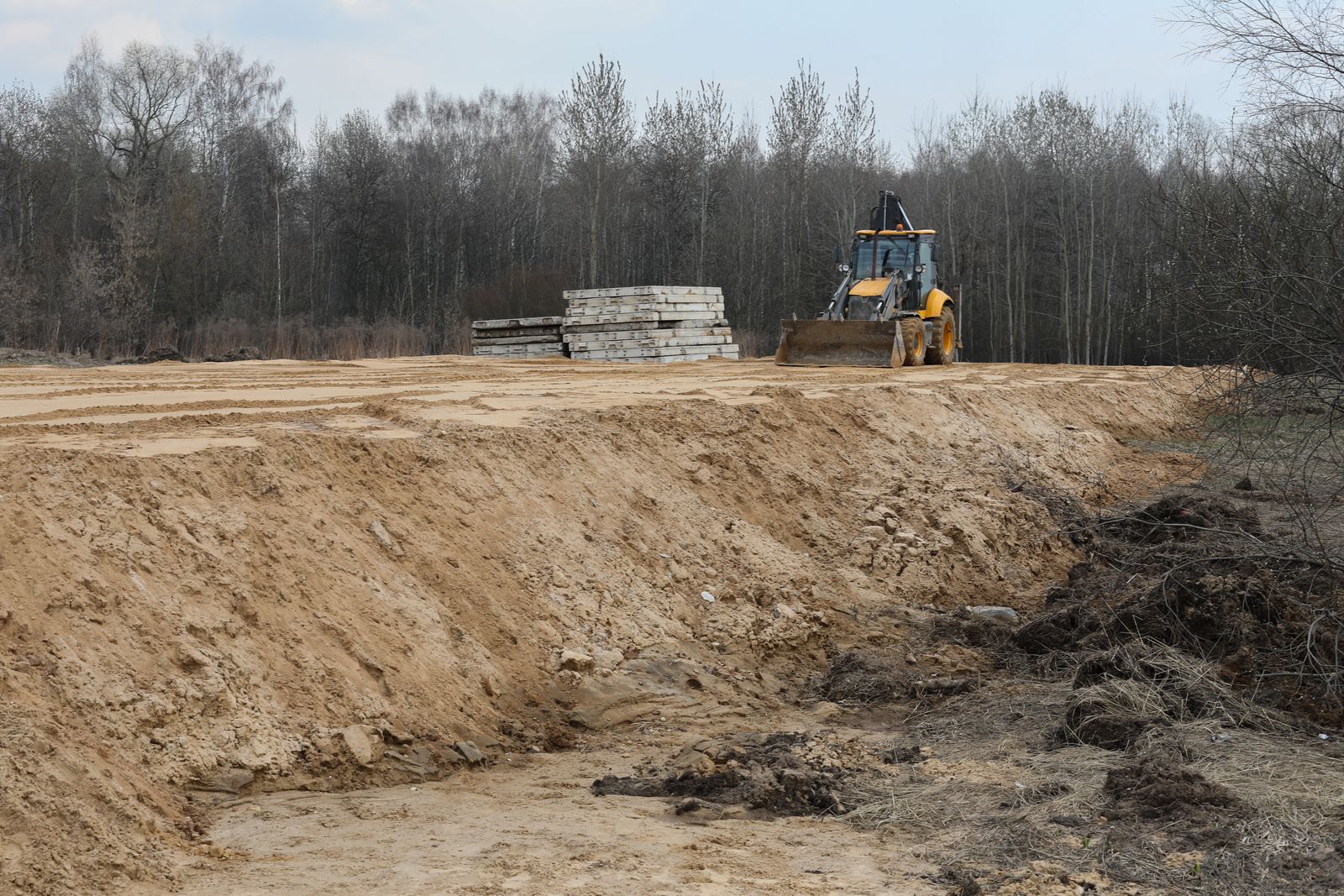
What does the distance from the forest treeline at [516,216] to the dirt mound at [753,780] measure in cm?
2587

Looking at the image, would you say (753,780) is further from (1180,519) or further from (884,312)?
(884,312)

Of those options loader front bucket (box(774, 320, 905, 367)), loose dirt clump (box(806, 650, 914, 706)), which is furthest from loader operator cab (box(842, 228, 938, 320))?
loose dirt clump (box(806, 650, 914, 706))

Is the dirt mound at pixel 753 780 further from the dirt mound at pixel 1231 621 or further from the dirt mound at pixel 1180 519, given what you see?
the dirt mound at pixel 1180 519

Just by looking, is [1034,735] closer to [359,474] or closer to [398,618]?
[398,618]

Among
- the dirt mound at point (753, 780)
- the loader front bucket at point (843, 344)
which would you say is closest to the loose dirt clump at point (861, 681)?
the dirt mound at point (753, 780)

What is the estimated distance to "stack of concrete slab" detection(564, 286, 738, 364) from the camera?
2262 cm

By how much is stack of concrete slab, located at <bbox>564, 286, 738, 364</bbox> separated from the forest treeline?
8.85 m

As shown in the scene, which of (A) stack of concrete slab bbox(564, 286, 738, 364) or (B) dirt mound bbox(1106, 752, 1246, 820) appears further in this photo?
(A) stack of concrete slab bbox(564, 286, 738, 364)

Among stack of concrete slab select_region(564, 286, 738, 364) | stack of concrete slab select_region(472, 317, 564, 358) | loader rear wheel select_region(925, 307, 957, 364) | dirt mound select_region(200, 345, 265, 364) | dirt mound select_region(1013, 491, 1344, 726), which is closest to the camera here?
dirt mound select_region(1013, 491, 1344, 726)

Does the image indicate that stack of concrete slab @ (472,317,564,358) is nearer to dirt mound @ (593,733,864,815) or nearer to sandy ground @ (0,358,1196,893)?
sandy ground @ (0,358,1196,893)

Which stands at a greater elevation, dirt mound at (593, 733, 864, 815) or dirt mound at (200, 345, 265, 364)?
dirt mound at (200, 345, 265, 364)

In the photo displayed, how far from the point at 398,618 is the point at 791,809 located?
252cm

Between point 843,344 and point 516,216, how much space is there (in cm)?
2819

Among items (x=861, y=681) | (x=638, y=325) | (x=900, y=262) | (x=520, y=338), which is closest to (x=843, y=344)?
(x=900, y=262)
